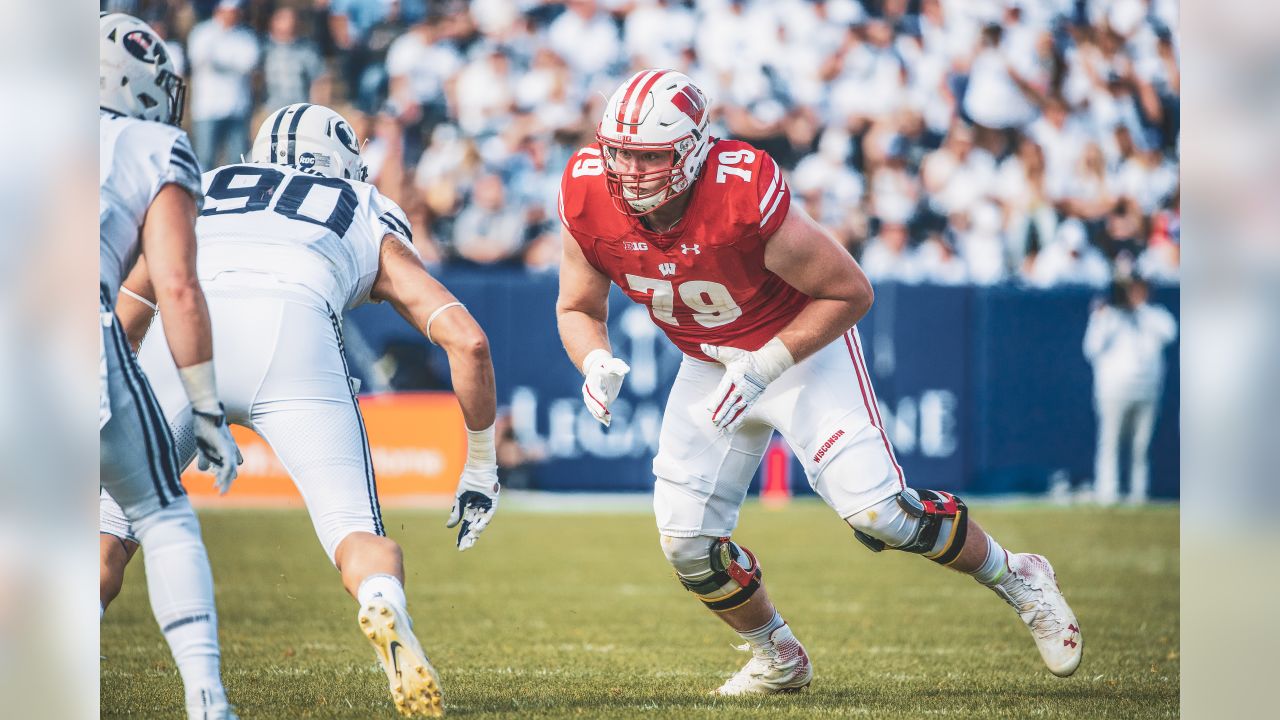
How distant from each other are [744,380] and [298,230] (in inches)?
44.9

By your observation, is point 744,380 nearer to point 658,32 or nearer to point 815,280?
point 815,280

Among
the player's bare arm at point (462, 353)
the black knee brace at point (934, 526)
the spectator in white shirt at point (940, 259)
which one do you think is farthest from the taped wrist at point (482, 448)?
the spectator in white shirt at point (940, 259)

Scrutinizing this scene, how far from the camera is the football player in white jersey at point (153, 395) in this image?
9.75ft

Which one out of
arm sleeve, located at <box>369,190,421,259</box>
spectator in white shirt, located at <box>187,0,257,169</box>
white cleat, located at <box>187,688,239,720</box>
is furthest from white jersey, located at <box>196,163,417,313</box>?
spectator in white shirt, located at <box>187,0,257,169</box>

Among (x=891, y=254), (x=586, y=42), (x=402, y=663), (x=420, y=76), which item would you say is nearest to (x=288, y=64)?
(x=420, y=76)

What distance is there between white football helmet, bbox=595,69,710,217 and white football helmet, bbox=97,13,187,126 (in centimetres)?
103

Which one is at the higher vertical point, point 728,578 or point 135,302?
point 135,302

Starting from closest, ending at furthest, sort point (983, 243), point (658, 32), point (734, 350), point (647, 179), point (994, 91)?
point (647, 179) < point (734, 350) < point (983, 243) < point (994, 91) < point (658, 32)

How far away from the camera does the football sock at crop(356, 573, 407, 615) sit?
3.24 m

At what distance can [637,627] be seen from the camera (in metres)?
5.43
